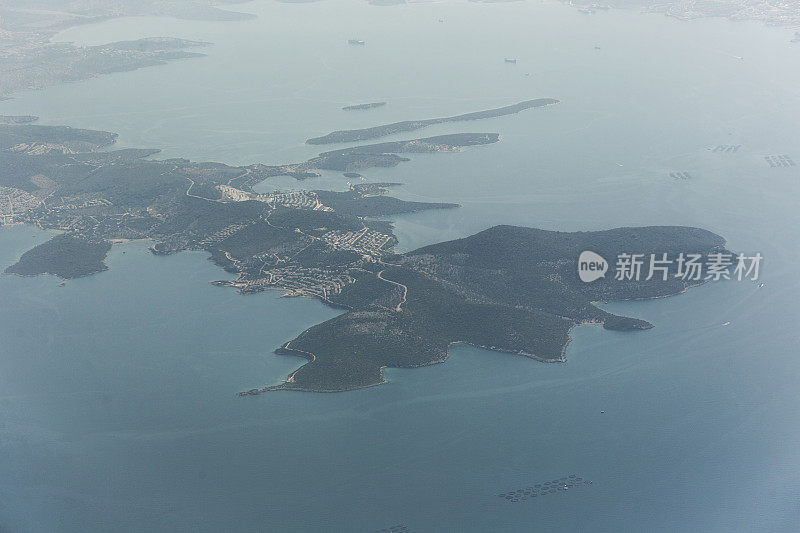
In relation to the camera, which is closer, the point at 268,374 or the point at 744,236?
the point at 268,374

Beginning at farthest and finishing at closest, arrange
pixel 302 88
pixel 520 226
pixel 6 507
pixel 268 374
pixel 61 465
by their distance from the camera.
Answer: pixel 302 88
pixel 520 226
pixel 268 374
pixel 61 465
pixel 6 507

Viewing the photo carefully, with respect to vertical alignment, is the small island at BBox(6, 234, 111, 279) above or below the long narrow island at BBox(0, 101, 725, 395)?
below

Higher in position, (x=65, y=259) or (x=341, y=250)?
(x=341, y=250)

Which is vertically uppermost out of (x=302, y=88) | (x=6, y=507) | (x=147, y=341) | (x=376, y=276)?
(x=302, y=88)

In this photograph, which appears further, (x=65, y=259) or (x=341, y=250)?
(x=65, y=259)

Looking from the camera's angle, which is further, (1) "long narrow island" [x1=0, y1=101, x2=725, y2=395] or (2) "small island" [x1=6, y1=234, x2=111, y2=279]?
(2) "small island" [x1=6, y1=234, x2=111, y2=279]

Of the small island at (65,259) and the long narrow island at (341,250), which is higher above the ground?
the long narrow island at (341,250)

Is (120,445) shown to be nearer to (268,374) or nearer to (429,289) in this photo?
(268,374)

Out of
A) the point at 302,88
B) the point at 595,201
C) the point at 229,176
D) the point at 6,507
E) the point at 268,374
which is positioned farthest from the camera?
the point at 302,88

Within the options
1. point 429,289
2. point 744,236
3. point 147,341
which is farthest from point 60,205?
point 744,236

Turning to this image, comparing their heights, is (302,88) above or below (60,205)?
above

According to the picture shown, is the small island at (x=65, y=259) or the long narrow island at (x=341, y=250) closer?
the long narrow island at (x=341, y=250)
